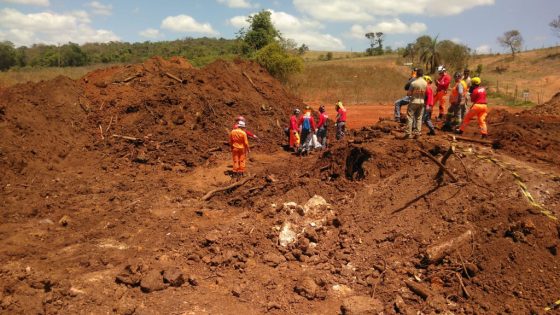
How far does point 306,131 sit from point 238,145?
114 inches

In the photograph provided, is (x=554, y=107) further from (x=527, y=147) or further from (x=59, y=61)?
(x=59, y=61)

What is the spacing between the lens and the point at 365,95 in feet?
97.6

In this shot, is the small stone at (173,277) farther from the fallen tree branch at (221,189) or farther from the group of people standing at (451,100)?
the group of people standing at (451,100)

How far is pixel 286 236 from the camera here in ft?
23.1

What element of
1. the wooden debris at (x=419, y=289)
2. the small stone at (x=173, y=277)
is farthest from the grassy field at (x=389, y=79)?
the small stone at (x=173, y=277)

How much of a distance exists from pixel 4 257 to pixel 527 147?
9792mm

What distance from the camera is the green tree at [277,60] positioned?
2459cm

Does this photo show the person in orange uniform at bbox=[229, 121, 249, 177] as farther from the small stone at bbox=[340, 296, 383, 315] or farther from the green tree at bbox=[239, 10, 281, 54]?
the green tree at bbox=[239, 10, 281, 54]

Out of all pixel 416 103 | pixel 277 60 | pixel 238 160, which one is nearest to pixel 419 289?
pixel 416 103

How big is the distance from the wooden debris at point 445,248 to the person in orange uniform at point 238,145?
17.7 feet

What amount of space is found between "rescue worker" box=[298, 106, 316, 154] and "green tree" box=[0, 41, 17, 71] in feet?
155

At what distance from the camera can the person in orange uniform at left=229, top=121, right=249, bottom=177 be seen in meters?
9.80

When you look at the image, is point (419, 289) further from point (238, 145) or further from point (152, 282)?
point (238, 145)

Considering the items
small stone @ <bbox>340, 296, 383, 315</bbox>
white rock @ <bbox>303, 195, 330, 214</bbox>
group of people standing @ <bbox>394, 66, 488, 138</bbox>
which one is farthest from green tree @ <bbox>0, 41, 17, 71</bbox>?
small stone @ <bbox>340, 296, 383, 315</bbox>
